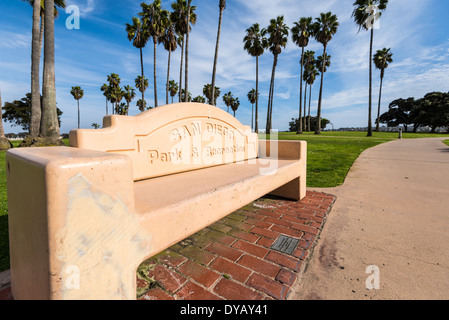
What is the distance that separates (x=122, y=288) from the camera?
118cm

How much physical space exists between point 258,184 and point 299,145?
72.7 inches

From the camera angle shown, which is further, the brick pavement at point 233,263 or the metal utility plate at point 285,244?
the metal utility plate at point 285,244

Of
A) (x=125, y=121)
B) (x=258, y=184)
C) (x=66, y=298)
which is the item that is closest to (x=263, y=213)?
(x=258, y=184)

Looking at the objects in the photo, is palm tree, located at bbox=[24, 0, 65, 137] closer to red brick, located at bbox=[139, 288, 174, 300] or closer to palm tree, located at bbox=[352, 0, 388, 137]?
red brick, located at bbox=[139, 288, 174, 300]

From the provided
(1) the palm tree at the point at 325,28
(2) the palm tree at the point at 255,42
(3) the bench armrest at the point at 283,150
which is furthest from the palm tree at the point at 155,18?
(3) the bench armrest at the point at 283,150

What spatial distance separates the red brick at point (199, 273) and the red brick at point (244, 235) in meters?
0.67

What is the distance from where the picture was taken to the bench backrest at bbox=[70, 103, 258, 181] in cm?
210

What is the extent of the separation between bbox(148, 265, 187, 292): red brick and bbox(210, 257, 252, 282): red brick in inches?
12.3

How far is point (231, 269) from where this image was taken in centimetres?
182

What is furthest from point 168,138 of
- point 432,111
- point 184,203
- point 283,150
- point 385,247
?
point 432,111

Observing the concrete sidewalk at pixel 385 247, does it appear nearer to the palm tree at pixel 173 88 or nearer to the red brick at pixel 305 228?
the red brick at pixel 305 228

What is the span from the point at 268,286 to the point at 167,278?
81cm

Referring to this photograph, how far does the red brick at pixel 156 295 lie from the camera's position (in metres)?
1.49
